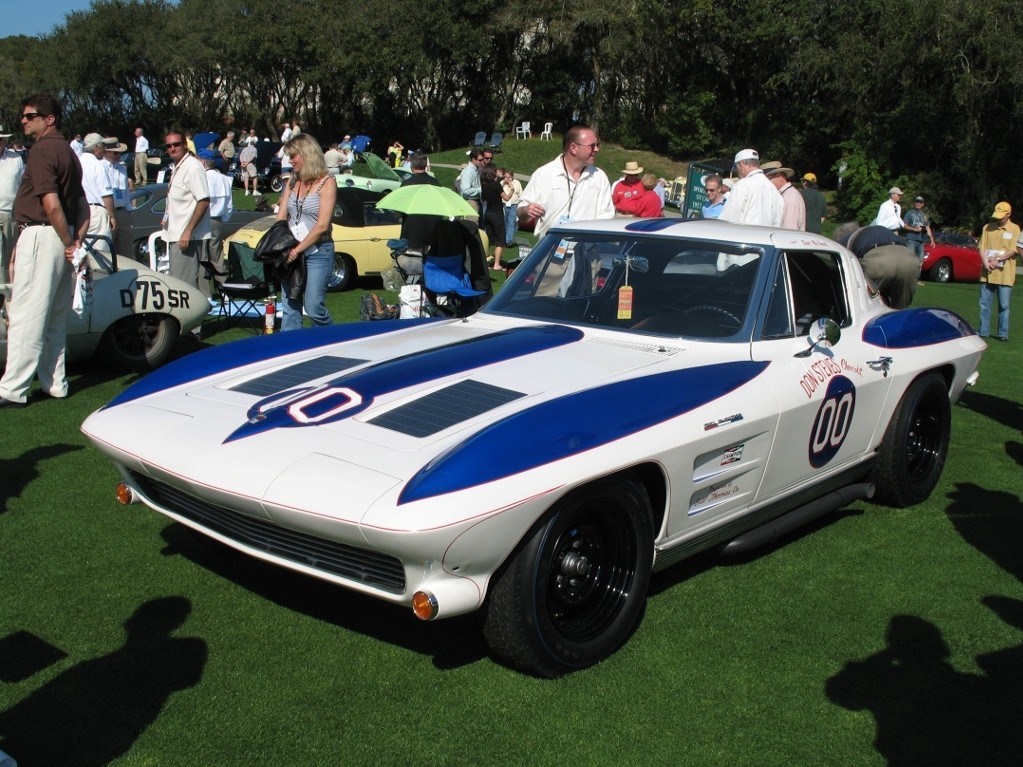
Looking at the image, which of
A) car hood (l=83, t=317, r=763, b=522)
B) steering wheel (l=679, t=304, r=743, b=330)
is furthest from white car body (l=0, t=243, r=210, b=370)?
steering wheel (l=679, t=304, r=743, b=330)

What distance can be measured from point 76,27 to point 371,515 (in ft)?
190

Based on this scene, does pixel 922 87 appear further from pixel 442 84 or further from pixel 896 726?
pixel 896 726

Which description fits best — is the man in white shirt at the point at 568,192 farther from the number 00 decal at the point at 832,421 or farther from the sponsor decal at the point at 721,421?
the sponsor decal at the point at 721,421

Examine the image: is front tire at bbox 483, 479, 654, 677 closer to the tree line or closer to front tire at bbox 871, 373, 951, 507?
front tire at bbox 871, 373, 951, 507

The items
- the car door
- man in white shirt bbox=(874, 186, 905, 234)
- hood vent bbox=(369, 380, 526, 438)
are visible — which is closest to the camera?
hood vent bbox=(369, 380, 526, 438)

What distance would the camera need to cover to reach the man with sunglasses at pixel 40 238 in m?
6.39

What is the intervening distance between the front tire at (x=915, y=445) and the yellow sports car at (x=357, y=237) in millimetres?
8234

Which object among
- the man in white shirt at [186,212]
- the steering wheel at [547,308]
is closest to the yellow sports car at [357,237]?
the man in white shirt at [186,212]

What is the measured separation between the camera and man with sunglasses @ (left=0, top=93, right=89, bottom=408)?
6.39 metres

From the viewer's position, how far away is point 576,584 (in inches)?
142

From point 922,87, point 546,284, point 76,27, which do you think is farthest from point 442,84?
point 546,284

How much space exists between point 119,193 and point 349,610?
10.1 m

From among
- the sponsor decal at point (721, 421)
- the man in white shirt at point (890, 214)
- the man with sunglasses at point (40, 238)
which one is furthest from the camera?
the man in white shirt at point (890, 214)

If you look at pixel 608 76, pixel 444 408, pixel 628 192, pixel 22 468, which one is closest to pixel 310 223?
pixel 22 468
